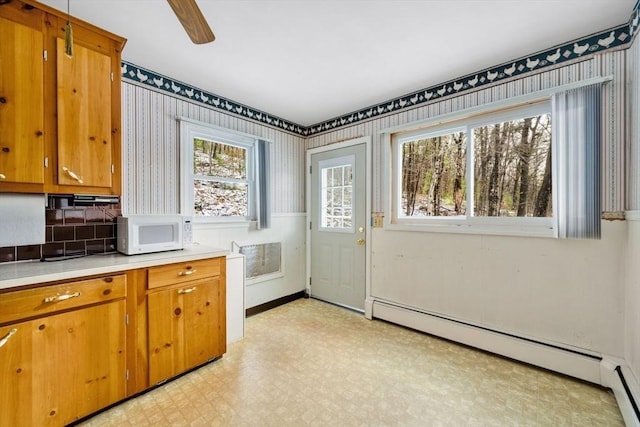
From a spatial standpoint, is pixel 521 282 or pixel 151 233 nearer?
pixel 151 233

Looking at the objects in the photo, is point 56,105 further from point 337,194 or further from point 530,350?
point 530,350

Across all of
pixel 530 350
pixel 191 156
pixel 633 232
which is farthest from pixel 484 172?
pixel 191 156

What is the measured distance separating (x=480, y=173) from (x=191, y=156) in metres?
2.77

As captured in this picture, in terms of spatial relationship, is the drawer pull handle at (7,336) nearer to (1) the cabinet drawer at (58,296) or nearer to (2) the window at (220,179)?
(1) the cabinet drawer at (58,296)

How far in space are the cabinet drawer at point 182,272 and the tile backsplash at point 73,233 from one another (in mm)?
667

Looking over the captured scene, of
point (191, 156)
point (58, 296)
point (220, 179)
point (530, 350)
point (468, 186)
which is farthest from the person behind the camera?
point (220, 179)

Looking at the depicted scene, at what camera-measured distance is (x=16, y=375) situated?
1.36 m

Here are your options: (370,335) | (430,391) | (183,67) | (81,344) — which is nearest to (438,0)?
(183,67)

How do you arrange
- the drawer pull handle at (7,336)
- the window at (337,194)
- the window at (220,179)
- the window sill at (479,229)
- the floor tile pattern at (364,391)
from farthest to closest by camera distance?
the window at (337,194) → the window at (220,179) → the window sill at (479,229) → the floor tile pattern at (364,391) → the drawer pull handle at (7,336)

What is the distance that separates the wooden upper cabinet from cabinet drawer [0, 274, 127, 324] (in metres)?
Answer: 0.62

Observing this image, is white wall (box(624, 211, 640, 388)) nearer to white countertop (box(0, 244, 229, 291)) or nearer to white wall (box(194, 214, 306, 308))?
white countertop (box(0, 244, 229, 291))

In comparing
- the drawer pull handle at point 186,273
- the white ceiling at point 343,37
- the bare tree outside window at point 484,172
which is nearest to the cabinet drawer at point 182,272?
the drawer pull handle at point 186,273

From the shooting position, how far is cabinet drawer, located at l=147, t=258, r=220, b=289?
72.9 inches

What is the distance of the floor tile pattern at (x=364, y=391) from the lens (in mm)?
1611
